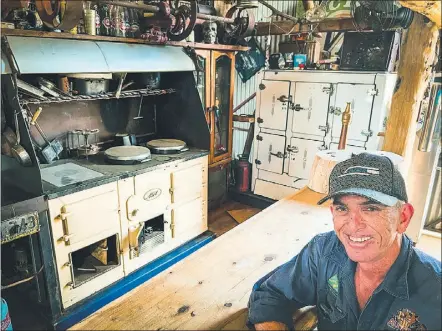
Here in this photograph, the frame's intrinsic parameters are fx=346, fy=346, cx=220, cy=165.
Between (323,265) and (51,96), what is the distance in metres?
2.28

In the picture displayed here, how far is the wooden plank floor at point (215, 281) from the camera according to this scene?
993 mm

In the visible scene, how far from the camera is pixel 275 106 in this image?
3854 mm

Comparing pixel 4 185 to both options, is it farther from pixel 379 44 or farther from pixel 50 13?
pixel 379 44

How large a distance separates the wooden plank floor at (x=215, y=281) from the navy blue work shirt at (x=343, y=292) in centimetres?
11

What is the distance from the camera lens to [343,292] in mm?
862

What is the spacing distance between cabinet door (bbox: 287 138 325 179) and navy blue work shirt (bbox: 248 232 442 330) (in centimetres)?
275

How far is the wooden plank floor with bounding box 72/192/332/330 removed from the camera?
3.26ft

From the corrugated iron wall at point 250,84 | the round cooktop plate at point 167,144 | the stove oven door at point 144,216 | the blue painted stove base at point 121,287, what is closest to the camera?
the blue painted stove base at point 121,287

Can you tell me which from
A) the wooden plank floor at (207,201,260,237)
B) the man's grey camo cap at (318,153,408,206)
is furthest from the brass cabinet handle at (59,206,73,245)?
the man's grey camo cap at (318,153,408,206)

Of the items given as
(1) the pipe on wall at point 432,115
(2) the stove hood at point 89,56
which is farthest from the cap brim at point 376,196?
(2) the stove hood at point 89,56

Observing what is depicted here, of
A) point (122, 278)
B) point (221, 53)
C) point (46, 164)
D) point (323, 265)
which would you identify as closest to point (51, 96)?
point (46, 164)

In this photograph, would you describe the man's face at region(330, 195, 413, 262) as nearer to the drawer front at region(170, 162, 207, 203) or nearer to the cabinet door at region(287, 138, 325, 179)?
the drawer front at region(170, 162, 207, 203)

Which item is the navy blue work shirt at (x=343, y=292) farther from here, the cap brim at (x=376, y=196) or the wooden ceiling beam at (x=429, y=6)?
the wooden ceiling beam at (x=429, y=6)

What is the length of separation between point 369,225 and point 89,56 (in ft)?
7.35
